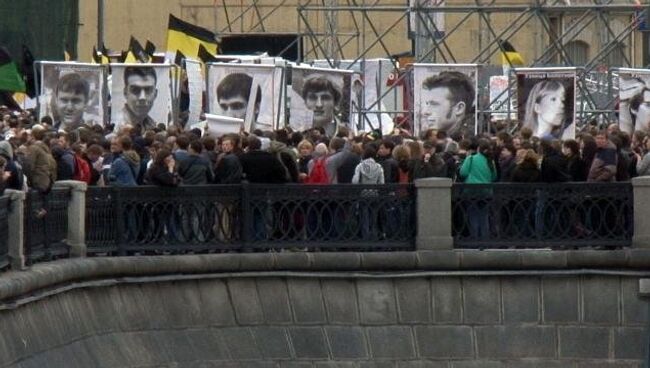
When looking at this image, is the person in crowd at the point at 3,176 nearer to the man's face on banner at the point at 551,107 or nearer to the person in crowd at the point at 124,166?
the person in crowd at the point at 124,166

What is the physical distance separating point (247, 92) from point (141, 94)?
1.56 metres

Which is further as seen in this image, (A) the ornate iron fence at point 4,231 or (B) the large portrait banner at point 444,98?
(B) the large portrait banner at point 444,98

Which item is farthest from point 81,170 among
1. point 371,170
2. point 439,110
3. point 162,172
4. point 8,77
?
point 8,77

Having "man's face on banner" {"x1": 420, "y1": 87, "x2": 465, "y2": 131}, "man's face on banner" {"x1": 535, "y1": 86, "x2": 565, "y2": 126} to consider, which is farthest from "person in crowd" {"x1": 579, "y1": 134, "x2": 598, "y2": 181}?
"man's face on banner" {"x1": 420, "y1": 87, "x2": 465, "y2": 131}

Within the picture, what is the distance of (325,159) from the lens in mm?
26016

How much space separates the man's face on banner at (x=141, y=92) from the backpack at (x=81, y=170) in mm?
7961

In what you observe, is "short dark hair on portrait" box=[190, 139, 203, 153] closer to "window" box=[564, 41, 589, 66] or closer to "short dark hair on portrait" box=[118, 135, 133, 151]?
"short dark hair on portrait" box=[118, 135, 133, 151]

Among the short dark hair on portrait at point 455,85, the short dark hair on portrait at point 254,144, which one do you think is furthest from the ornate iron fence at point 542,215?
the short dark hair on portrait at point 455,85

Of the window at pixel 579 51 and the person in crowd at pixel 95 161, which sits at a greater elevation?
the window at pixel 579 51

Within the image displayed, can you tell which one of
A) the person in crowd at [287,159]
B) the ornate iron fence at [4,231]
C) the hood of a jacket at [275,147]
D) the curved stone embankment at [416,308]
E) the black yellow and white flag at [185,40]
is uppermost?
the black yellow and white flag at [185,40]

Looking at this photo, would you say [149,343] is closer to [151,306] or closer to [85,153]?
[151,306]

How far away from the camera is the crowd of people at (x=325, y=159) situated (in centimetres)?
2473

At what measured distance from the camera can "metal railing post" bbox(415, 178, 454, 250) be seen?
24922mm

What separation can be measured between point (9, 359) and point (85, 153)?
20.6 feet
